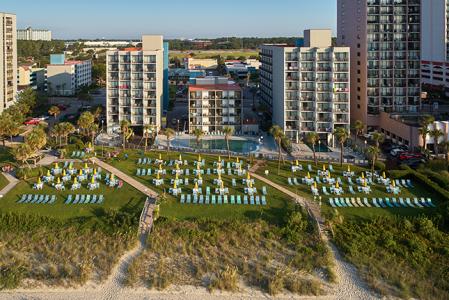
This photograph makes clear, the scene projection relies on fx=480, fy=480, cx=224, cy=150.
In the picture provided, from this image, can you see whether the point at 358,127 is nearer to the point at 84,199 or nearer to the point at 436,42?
the point at 84,199

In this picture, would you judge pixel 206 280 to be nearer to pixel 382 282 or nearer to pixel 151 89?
pixel 382 282

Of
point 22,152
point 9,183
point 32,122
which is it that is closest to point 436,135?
point 22,152

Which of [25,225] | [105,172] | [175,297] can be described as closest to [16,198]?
[25,225]

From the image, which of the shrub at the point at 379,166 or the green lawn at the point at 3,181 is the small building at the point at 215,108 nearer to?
the shrub at the point at 379,166

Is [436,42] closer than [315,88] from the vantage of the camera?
No

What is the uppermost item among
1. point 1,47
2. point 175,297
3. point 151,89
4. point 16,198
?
point 1,47

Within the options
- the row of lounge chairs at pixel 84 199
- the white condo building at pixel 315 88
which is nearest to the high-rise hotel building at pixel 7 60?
the row of lounge chairs at pixel 84 199
